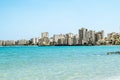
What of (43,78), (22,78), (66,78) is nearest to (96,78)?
(66,78)

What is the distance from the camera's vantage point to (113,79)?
843 inches

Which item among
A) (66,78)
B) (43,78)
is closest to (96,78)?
(66,78)

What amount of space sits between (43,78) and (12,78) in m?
2.21

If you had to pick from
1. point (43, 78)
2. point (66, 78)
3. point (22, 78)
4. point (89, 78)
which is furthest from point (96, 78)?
point (22, 78)

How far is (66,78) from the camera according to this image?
73.6ft

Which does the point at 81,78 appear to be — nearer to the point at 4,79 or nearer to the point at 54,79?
the point at 54,79

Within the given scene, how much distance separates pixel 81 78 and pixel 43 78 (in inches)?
106

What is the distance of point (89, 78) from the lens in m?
22.4

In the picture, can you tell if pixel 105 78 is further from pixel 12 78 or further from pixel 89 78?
pixel 12 78

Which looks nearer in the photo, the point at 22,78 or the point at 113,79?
the point at 113,79

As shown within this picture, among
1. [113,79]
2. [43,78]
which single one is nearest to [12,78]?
[43,78]

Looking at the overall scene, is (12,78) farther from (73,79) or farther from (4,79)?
(73,79)

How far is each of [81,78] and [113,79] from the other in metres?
2.30

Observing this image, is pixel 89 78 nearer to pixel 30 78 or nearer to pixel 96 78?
pixel 96 78
